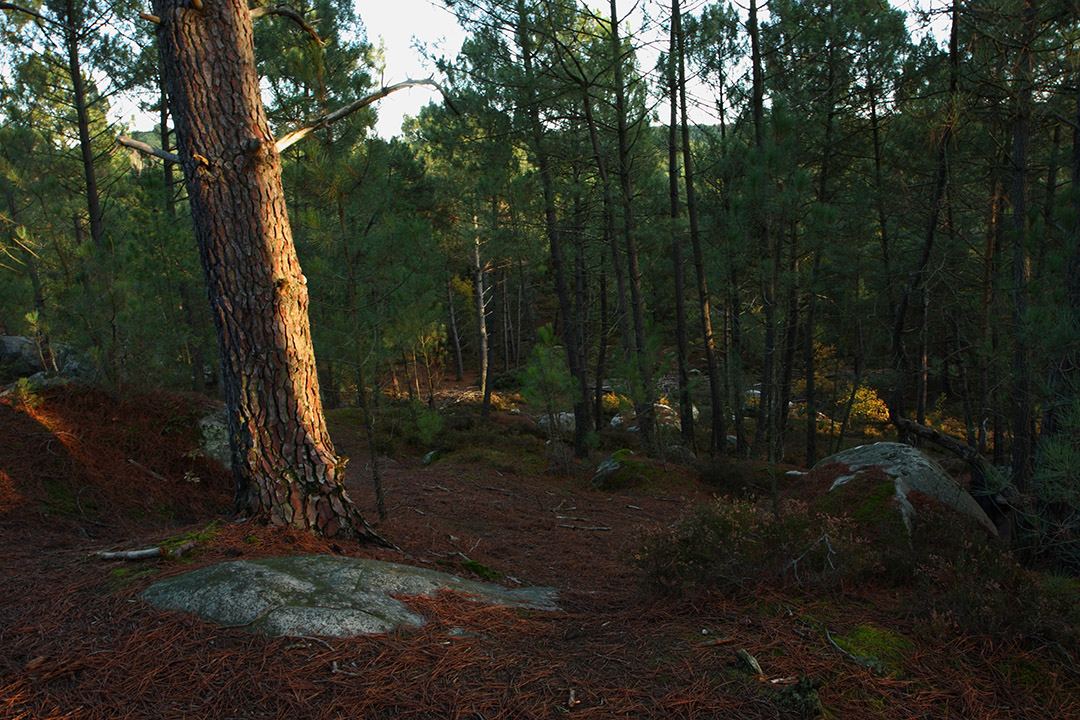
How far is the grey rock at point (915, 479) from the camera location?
571cm

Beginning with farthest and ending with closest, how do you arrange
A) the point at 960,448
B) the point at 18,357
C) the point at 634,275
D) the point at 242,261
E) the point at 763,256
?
1. the point at 18,357
2. the point at 634,275
3. the point at 960,448
4. the point at 763,256
5. the point at 242,261

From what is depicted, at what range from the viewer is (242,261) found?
3.76 metres

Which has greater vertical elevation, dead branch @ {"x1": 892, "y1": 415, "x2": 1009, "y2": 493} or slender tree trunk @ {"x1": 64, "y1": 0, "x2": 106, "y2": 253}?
slender tree trunk @ {"x1": 64, "y1": 0, "x2": 106, "y2": 253}

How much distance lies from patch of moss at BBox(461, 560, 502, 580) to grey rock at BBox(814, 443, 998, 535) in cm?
362

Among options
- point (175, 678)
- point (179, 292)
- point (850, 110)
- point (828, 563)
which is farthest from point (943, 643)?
point (179, 292)

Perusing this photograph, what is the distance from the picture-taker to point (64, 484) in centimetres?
494

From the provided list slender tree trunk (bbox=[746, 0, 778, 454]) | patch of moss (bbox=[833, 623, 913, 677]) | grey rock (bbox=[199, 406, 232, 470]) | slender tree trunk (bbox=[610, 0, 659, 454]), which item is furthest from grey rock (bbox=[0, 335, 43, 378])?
patch of moss (bbox=[833, 623, 913, 677])

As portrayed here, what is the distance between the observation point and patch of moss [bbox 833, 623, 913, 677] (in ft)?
7.89

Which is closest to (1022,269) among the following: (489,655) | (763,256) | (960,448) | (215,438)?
(960,448)

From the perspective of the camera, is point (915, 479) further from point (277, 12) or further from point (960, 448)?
point (277, 12)

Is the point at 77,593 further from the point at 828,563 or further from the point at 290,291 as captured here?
the point at 828,563

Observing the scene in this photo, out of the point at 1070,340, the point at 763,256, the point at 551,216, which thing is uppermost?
the point at 551,216

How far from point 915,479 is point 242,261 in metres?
6.16

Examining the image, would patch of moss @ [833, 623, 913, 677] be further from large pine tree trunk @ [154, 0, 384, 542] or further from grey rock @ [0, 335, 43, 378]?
grey rock @ [0, 335, 43, 378]
